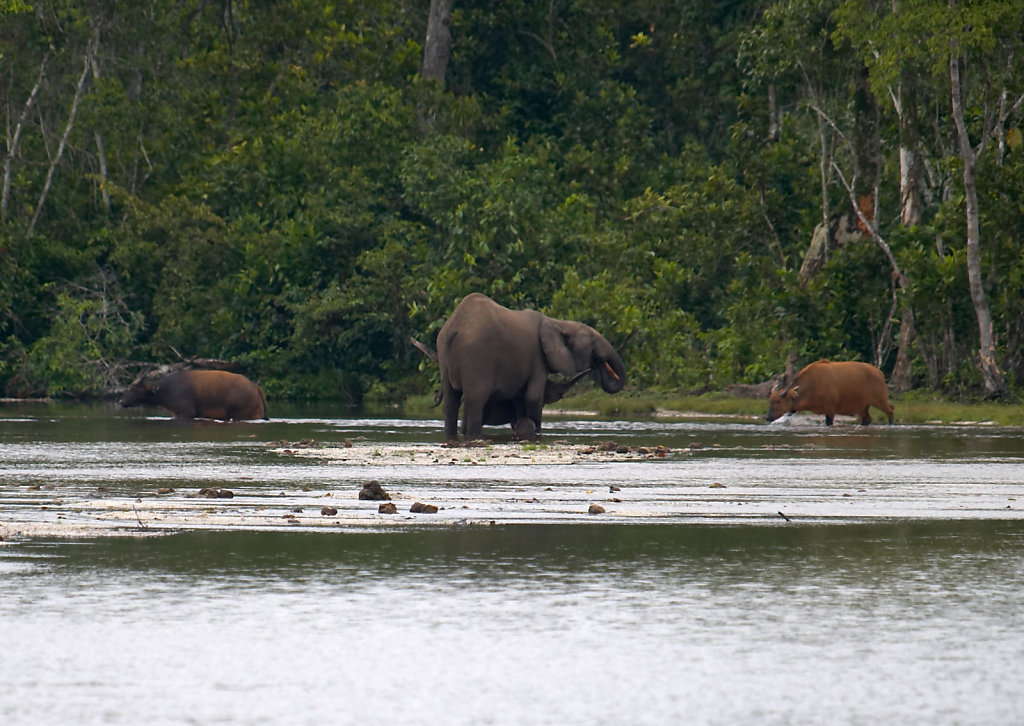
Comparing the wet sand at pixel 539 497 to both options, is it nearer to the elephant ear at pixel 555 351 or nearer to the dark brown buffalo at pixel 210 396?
the elephant ear at pixel 555 351

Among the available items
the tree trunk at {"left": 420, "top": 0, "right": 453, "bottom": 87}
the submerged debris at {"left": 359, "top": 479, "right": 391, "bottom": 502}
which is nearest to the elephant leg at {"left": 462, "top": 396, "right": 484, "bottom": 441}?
the submerged debris at {"left": 359, "top": 479, "right": 391, "bottom": 502}

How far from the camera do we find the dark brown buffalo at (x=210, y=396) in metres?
30.0

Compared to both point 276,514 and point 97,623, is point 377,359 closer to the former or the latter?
point 276,514

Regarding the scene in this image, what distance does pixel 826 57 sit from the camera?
33719 millimetres

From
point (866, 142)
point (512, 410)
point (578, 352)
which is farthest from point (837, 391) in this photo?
point (866, 142)

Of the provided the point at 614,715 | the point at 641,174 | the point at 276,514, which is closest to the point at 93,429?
the point at 276,514

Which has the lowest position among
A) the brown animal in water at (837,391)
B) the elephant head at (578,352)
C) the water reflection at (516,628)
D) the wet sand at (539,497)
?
the water reflection at (516,628)

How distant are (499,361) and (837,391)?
6553 millimetres

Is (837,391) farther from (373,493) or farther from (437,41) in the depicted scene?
(437,41)

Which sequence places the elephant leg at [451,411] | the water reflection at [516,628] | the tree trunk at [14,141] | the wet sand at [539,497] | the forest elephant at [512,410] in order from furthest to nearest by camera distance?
the tree trunk at [14,141] → the forest elephant at [512,410] → the elephant leg at [451,411] → the wet sand at [539,497] → the water reflection at [516,628]

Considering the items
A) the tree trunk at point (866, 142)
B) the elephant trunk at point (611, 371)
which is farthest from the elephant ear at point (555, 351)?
the tree trunk at point (866, 142)

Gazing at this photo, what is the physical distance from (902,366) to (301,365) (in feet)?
56.4

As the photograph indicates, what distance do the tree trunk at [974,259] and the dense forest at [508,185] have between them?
0.05 m

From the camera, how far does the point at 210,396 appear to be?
98.8 ft
